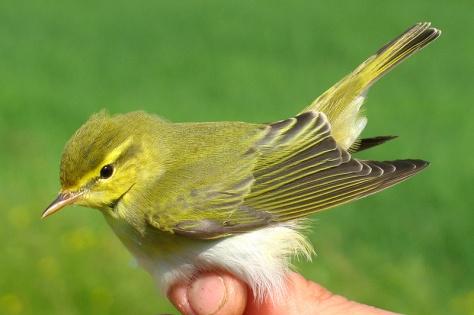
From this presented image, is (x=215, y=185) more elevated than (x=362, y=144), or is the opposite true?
(x=215, y=185)

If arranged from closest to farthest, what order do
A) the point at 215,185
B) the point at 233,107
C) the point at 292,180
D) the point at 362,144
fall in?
the point at 215,185 → the point at 292,180 → the point at 362,144 → the point at 233,107

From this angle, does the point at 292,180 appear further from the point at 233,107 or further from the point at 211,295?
the point at 233,107

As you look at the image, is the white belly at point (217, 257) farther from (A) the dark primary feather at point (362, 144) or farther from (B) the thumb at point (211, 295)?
(A) the dark primary feather at point (362, 144)

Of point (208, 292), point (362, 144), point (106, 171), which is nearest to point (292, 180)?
point (362, 144)

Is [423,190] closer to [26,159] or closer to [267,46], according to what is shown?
[26,159]

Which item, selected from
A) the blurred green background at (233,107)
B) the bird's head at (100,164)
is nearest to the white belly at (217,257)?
the bird's head at (100,164)

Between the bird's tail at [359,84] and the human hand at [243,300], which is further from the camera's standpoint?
the bird's tail at [359,84]
